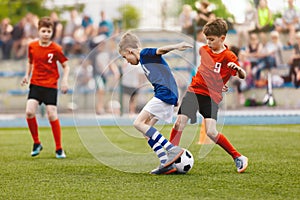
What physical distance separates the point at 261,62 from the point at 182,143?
344 inches

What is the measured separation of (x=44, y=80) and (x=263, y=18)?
28.1ft

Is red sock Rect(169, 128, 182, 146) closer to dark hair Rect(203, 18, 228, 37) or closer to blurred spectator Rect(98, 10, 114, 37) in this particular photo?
dark hair Rect(203, 18, 228, 37)

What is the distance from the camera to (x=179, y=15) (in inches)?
604

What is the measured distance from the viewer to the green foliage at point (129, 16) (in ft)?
54.8

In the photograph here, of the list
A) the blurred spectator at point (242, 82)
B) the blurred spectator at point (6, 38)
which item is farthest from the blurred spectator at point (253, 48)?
the blurred spectator at point (6, 38)

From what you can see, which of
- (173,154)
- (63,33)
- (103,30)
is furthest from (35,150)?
(63,33)

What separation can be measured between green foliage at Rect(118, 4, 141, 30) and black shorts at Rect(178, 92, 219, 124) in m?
11.0

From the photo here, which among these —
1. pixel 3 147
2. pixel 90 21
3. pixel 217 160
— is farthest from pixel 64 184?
pixel 90 21

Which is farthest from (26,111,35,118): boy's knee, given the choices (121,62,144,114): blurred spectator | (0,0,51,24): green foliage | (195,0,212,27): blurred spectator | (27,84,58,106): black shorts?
(0,0,51,24): green foliage

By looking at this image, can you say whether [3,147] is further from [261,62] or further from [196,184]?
[261,62]

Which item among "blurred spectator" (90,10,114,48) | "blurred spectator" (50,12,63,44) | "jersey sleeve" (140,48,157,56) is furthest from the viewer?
→ "blurred spectator" (50,12,63,44)

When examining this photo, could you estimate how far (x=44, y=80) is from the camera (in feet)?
24.0

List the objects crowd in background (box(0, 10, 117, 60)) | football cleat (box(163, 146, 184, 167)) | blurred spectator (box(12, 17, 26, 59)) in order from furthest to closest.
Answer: blurred spectator (box(12, 17, 26, 59)) → crowd in background (box(0, 10, 117, 60)) → football cleat (box(163, 146, 184, 167))

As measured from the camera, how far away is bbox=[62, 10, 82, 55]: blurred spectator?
16438 mm
